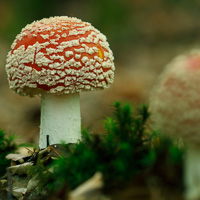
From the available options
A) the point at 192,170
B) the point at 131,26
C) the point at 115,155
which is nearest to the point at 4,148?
the point at 115,155

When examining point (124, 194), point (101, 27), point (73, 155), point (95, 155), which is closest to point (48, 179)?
point (73, 155)

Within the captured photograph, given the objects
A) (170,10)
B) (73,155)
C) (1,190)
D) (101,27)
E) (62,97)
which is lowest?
(1,190)

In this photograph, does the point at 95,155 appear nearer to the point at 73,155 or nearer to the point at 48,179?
the point at 73,155

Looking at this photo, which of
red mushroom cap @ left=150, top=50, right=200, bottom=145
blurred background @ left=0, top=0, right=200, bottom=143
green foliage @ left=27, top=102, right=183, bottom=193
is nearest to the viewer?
red mushroom cap @ left=150, top=50, right=200, bottom=145

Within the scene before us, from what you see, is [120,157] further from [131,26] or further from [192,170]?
[131,26]

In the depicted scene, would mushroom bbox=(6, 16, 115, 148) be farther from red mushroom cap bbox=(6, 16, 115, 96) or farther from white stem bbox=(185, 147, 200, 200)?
white stem bbox=(185, 147, 200, 200)

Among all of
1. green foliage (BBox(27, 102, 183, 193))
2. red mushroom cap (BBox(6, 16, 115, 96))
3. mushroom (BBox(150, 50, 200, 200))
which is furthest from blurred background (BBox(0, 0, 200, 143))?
mushroom (BBox(150, 50, 200, 200))

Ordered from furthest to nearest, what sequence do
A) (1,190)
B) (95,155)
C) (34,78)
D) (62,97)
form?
(62,97) < (34,78) < (1,190) < (95,155)
